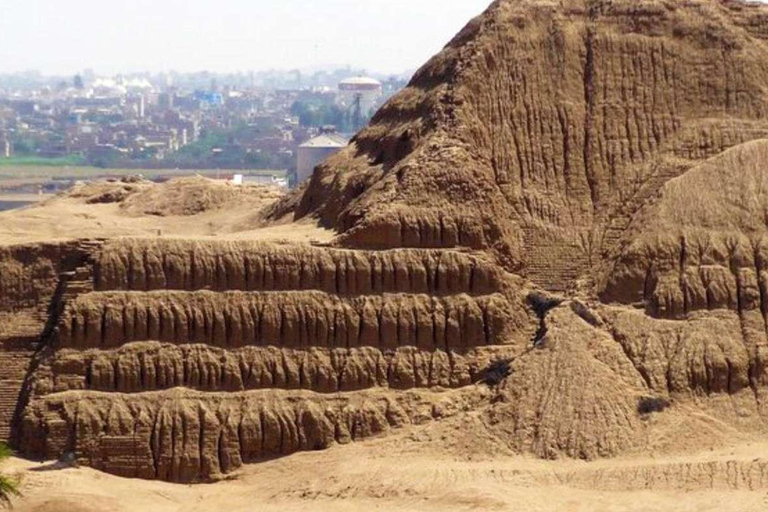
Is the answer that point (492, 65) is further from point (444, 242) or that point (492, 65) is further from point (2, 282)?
point (2, 282)

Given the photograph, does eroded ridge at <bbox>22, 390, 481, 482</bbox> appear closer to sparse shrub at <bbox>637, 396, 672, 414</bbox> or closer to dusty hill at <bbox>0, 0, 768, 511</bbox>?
dusty hill at <bbox>0, 0, 768, 511</bbox>

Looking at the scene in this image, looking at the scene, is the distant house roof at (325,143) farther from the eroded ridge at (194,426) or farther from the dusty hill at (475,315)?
the eroded ridge at (194,426)

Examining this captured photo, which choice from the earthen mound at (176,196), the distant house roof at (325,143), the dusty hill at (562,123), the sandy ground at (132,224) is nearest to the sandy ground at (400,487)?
the sandy ground at (132,224)

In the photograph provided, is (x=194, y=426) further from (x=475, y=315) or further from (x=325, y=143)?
(x=325, y=143)

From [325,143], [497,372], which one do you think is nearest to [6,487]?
[497,372]

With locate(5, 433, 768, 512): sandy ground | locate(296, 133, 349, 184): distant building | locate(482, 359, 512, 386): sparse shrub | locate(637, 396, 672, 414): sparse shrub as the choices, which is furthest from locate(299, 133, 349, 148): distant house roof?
locate(5, 433, 768, 512): sandy ground

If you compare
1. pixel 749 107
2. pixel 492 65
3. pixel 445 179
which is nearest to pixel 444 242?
pixel 445 179
